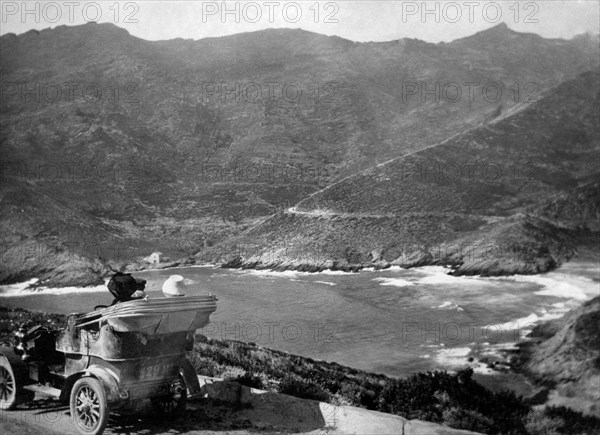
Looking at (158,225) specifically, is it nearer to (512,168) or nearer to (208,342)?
(208,342)

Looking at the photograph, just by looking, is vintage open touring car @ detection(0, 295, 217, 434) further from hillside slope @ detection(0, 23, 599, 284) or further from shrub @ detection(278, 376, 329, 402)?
hillside slope @ detection(0, 23, 599, 284)

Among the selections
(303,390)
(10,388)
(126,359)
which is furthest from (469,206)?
(10,388)

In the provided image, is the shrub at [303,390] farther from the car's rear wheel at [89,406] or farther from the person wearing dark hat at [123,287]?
the car's rear wheel at [89,406]

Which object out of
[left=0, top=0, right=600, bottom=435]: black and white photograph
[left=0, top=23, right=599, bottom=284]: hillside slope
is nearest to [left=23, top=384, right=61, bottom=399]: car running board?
[left=0, top=0, right=600, bottom=435]: black and white photograph

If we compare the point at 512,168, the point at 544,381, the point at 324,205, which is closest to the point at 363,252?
the point at 324,205

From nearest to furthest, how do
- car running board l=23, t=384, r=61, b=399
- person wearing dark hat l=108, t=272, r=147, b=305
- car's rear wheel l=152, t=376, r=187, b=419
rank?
person wearing dark hat l=108, t=272, r=147, b=305 < car's rear wheel l=152, t=376, r=187, b=419 < car running board l=23, t=384, r=61, b=399

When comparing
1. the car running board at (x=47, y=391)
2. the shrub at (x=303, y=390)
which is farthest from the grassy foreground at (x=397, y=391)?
the car running board at (x=47, y=391)
